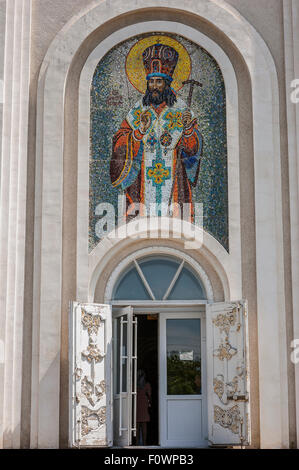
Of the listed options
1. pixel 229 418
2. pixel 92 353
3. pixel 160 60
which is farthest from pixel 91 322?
pixel 160 60

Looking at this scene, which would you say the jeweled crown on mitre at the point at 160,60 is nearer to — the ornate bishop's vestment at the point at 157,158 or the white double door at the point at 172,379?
the ornate bishop's vestment at the point at 157,158

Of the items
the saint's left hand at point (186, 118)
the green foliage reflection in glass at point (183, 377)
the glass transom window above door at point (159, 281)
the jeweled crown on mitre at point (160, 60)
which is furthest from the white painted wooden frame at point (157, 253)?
the jeweled crown on mitre at point (160, 60)

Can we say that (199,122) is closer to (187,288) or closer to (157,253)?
(157,253)

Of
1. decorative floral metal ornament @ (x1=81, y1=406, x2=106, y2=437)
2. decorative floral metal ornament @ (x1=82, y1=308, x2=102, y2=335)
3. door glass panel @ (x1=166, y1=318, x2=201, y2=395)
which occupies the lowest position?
decorative floral metal ornament @ (x1=81, y1=406, x2=106, y2=437)

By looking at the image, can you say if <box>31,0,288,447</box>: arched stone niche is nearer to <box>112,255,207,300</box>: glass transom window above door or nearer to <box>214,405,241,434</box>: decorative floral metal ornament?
<box>214,405,241,434</box>: decorative floral metal ornament

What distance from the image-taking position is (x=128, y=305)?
15.7m

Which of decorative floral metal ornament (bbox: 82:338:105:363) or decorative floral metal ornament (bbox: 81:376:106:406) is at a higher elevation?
decorative floral metal ornament (bbox: 82:338:105:363)

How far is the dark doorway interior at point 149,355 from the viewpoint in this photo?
17.5 m

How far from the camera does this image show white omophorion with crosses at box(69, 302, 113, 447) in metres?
14.7

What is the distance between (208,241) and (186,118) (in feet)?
7.22

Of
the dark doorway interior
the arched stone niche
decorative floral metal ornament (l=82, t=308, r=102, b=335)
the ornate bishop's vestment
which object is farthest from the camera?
the dark doorway interior

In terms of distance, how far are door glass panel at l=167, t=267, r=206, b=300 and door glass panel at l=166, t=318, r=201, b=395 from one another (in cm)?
44

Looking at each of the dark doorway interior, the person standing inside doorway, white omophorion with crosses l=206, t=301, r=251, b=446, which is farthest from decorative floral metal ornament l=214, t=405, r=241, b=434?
the dark doorway interior

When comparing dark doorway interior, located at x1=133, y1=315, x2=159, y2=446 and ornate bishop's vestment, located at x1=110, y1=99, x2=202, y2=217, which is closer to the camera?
ornate bishop's vestment, located at x1=110, y1=99, x2=202, y2=217
